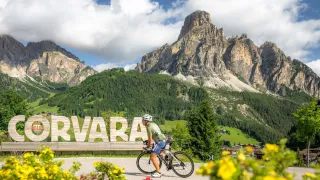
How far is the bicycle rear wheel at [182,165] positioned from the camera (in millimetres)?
13320

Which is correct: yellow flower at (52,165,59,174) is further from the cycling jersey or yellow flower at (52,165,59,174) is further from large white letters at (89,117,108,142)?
large white letters at (89,117,108,142)

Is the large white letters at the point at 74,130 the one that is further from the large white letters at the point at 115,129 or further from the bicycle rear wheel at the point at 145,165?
the bicycle rear wheel at the point at 145,165

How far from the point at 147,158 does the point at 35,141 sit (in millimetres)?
13680

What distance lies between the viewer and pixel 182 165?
528 inches

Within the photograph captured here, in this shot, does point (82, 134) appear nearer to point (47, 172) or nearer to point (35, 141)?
point (35, 141)

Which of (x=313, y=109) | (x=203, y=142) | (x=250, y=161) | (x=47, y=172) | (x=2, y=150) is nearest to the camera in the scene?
(x=250, y=161)

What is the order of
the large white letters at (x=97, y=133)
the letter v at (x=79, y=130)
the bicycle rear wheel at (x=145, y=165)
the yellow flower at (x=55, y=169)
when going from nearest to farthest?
the yellow flower at (x=55, y=169), the bicycle rear wheel at (x=145, y=165), the large white letters at (x=97, y=133), the letter v at (x=79, y=130)

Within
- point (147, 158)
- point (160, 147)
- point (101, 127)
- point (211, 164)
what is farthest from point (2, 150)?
point (211, 164)

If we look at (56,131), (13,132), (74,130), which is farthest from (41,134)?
(74,130)

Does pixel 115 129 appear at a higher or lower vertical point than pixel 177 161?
higher

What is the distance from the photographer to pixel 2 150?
23.3 metres

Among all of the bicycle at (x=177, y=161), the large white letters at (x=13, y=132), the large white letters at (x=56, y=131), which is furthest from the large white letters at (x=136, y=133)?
the bicycle at (x=177, y=161)

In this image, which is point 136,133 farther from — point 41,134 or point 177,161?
point 177,161

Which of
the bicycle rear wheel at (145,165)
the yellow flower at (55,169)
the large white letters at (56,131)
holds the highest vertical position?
the large white letters at (56,131)
